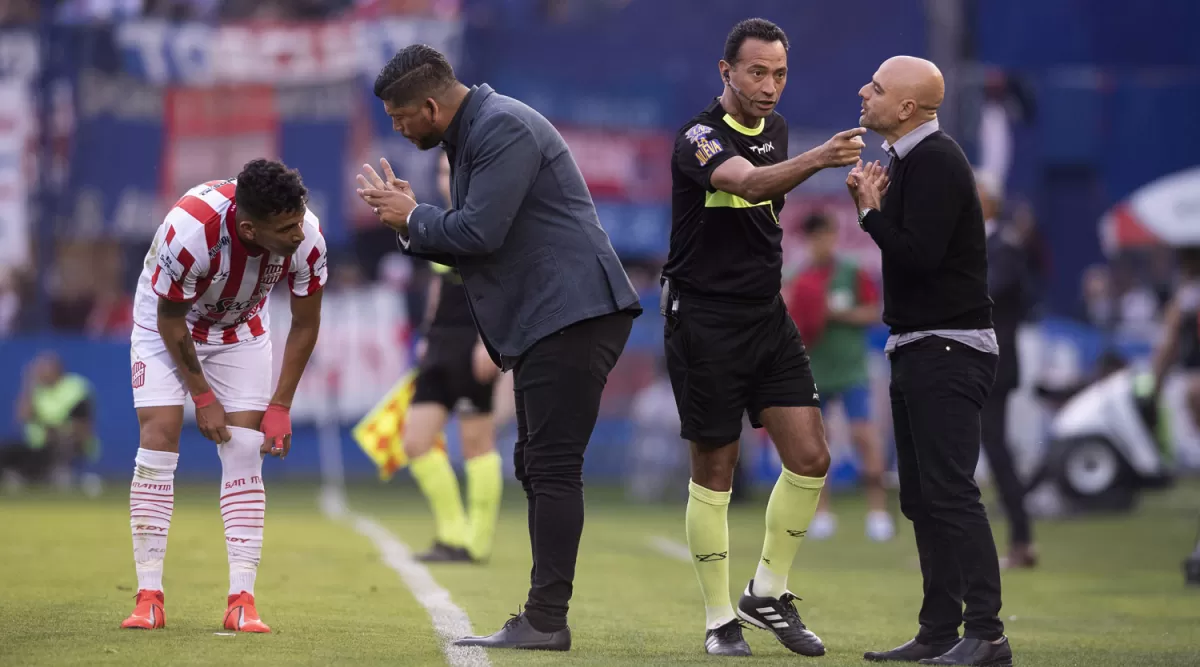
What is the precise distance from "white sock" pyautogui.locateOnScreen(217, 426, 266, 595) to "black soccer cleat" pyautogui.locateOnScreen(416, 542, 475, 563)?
3521 mm

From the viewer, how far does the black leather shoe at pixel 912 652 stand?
6.04m

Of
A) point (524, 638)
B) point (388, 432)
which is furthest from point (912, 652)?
point (388, 432)

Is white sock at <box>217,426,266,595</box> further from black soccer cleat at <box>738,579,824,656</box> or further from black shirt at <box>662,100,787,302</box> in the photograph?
black soccer cleat at <box>738,579,824,656</box>

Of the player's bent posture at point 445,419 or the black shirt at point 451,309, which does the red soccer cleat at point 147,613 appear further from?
the black shirt at point 451,309

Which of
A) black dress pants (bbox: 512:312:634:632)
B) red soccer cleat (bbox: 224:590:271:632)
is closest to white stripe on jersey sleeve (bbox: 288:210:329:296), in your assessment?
black dress pants (bbox: 512:312:634:632)

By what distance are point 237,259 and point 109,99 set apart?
13.4m

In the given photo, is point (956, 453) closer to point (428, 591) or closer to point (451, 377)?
point (428, 591)

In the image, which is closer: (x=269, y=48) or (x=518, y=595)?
(x=518, y=595)

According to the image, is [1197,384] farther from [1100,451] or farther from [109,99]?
[109,99]

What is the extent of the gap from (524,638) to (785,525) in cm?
117

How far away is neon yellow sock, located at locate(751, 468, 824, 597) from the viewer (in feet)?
20.6

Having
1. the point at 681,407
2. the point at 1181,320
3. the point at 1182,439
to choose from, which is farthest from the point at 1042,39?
the point at 681,407

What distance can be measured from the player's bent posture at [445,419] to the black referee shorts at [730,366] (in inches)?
149

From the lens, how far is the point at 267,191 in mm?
5797
